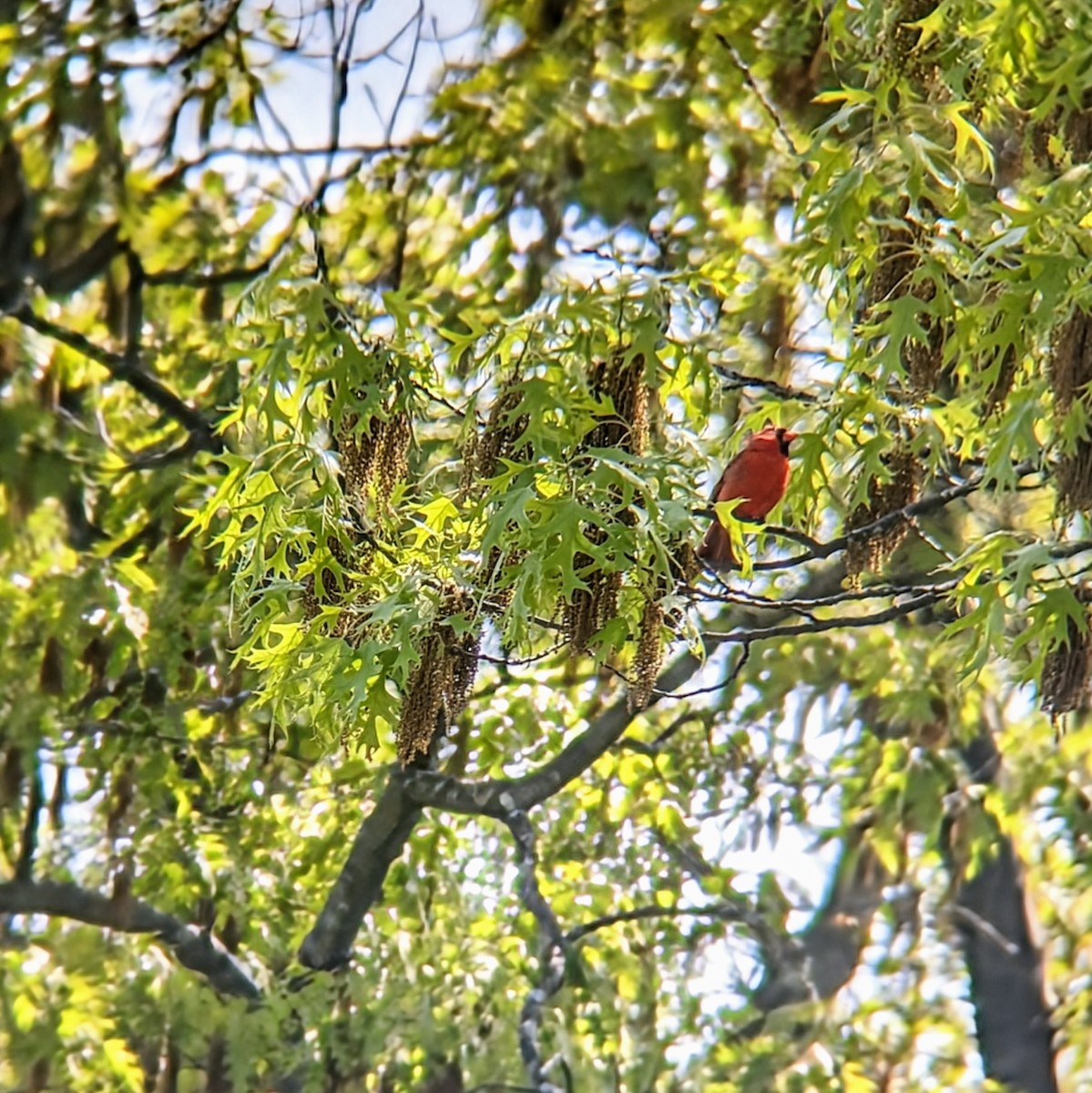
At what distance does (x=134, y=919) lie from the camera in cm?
524

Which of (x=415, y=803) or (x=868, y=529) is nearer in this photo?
(x=868, y=529)

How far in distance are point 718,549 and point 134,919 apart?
2.77 metres

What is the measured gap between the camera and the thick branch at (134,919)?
5238mm

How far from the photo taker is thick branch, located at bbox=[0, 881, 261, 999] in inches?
206

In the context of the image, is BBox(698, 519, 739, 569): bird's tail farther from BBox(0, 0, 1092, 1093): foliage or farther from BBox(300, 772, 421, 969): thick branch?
BBox(300, 772, 421, 969): thick branch

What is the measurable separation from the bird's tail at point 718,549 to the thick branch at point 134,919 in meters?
2.68

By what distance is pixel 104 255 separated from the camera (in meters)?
5.50

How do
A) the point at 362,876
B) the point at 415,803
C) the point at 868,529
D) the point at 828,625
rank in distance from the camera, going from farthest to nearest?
the point at 362,876 → the point at 415,803 → the point at 868,529 → the point at 828,625

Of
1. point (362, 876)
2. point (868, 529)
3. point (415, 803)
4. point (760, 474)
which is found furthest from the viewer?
point (362, 876)

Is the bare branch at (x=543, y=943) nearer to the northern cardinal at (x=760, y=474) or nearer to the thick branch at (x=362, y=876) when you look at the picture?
the thick branch at (x=362, y=876)

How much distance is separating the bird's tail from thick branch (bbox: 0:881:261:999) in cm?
268

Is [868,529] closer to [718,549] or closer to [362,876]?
[718,549]

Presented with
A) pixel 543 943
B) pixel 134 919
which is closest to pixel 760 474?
pixel 543 943

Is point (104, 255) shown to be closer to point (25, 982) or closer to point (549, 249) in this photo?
point (549, 249)
